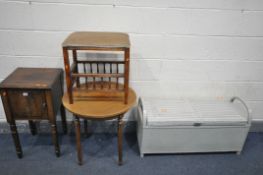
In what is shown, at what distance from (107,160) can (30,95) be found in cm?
87

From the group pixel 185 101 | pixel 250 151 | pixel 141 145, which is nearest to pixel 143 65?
pixel 185 101

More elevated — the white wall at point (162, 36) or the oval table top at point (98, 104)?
the white wall at point (162, 36)

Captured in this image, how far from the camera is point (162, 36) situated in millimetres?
1792

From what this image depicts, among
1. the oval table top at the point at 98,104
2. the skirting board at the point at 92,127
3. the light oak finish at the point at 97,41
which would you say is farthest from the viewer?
the skirting board at the point at 92,127

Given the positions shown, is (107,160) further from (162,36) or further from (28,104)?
(162,36)

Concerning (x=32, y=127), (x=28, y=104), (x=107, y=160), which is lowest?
(x=107, y=160)

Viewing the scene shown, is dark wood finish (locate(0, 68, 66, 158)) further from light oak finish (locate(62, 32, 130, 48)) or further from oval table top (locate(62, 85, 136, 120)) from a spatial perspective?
light oak finish (locate(62, 32, 130, 48))

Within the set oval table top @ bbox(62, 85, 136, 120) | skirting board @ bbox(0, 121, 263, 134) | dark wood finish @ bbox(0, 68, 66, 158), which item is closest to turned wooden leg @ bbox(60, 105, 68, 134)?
skirting board @ bbox(0, 121, 263, 134)

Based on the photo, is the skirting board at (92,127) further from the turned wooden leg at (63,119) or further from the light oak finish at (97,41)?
the light oak finish at (97,41)

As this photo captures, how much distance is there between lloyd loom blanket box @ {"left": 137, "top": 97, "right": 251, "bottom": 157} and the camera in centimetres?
173

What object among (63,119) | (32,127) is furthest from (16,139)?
(63,119)

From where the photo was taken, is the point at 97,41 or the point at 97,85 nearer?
the point at 97,41

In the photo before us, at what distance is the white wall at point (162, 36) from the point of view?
167 cm

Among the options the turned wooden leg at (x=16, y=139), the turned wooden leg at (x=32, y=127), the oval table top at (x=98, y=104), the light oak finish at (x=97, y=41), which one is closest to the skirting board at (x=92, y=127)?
the turned wooden leg at (x=32, y=127)
